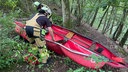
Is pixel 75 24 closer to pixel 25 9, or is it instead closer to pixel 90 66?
pixel 25 9

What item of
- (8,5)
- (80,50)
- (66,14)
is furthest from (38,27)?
(8,5)

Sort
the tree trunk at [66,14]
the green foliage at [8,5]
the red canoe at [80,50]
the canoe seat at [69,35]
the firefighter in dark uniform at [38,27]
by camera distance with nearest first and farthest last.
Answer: the red canoe at [80,50] < the firefighter in dark uniform at [38,27] < the canoe seat at [69,35] < the tree trunk at [66,14] < the green foliage at [8,5]

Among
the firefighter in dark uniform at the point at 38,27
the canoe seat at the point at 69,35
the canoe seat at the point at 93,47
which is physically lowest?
the canoe seat at the point at 93,47

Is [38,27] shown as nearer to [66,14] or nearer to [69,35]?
[69,35]

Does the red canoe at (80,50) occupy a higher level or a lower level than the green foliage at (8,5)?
lower

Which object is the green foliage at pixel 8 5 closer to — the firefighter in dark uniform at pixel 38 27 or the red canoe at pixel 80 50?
the red canoe at pixel 80 50

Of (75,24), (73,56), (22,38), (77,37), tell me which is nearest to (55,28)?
(77,37)

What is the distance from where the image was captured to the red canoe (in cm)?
602

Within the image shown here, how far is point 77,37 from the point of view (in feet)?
26.1

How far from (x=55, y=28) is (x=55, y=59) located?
202cm

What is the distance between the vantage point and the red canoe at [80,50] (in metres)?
6.02

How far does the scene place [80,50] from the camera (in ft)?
22.1


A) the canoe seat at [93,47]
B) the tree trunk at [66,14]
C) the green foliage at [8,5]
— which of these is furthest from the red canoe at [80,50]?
the green foliage at [8,5]

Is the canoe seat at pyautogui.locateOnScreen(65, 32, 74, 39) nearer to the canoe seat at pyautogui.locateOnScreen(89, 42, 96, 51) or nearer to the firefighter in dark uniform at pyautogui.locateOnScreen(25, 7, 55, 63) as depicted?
the canoe seat at pyautogui.locateOnScreen(89, 42, 96, 51)
